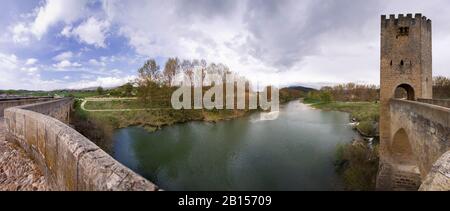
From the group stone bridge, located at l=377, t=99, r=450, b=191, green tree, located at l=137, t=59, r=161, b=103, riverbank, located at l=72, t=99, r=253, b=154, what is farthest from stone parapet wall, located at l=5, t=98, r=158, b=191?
green tree, located at l=137, t=59, r=161, b=103

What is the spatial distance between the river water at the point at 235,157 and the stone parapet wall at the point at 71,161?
8099 mm

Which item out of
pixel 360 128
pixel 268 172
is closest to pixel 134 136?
pixel 268 172

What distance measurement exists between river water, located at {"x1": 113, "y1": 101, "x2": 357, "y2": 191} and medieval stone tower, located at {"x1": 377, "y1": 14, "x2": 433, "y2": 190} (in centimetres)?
365

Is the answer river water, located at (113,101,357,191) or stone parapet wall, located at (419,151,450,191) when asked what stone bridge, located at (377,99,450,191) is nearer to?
stone parapet wall, located at (419,151,450,191)

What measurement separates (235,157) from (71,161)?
1317 centimetres

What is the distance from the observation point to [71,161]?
7.04 ft

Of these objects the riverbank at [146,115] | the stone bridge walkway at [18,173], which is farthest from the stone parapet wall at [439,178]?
the riverbank at [146,115]

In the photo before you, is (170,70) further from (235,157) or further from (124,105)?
(235,157)

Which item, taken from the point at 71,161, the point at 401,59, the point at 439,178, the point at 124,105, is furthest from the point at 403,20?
the point at 124,105

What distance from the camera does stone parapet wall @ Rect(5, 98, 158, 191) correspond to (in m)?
1.63
